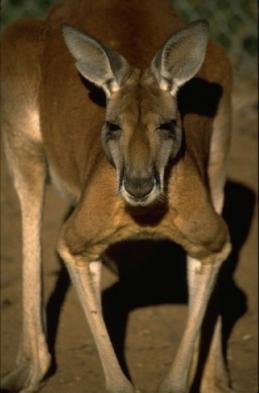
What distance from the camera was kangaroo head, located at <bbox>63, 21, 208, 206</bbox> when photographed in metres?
4.00

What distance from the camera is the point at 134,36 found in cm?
A: 476

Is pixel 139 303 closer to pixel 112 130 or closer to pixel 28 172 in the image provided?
pixel 28 172

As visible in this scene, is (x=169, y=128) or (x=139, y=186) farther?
(x=169, y=128)

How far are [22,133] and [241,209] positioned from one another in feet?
6.92

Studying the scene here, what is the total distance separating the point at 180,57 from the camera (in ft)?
13.9

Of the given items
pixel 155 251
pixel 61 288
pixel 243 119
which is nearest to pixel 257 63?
pixel 243 119

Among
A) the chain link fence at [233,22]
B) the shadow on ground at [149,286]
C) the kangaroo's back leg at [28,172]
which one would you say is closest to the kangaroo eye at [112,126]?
the kangaroo's back leg at [28,172]

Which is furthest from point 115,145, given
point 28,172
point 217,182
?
point 28,172

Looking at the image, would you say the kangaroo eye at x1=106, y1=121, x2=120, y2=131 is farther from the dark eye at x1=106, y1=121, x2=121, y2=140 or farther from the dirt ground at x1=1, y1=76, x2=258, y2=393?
the dirt ground at x1=1, y1=76, x2=258, y2=393

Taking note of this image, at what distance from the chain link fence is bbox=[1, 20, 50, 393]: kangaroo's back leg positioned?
2.91 meters

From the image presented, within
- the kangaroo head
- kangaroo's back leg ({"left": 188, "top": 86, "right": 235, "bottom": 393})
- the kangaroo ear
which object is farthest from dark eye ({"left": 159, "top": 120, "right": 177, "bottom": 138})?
kangaroo's back leg ({"left": 188, "top": 86, "right": 235, "bottom": 393})

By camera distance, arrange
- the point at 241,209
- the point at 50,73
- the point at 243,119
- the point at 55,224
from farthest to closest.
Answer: the point at 243,119
the point at 241,209
the point at 55,224
the point at 50,73

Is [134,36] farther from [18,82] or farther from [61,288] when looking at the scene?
[61,288]

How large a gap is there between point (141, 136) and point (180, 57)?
374 mm
